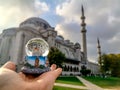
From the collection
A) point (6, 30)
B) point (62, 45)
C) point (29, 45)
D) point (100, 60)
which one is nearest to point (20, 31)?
point (6, 30)

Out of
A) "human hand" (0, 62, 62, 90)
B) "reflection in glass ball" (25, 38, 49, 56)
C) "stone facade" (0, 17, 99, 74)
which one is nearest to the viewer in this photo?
"human hand" (0, 62, 62, 90)

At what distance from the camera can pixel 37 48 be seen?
305 cm

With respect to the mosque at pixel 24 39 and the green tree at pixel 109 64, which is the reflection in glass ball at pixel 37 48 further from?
the green tree at pixel 109 64

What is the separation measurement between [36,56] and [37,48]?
0.52 ft

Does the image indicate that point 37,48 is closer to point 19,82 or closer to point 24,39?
point 19,82

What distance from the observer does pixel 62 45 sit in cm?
6762

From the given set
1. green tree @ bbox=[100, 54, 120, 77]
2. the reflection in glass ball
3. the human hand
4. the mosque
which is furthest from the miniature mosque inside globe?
green tree @ bbox=[100, 54, 120, 77]

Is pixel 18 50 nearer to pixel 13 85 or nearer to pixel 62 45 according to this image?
pixel 62 45

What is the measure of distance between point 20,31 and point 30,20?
43.9 ft

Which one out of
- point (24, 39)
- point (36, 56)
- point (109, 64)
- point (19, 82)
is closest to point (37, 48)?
point (36, 56)

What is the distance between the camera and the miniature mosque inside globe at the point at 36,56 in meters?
2.93

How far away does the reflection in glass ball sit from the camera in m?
3.04

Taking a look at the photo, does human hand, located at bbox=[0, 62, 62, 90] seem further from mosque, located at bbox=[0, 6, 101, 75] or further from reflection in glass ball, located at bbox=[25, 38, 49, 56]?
mosque, located at bbox=[0, 6, 101, 75]

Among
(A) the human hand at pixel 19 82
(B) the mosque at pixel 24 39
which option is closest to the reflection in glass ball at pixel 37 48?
(A) the human hand at pixel 19 82
